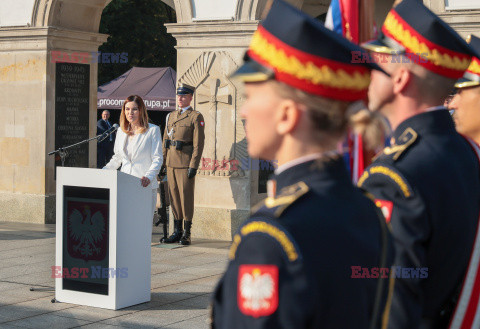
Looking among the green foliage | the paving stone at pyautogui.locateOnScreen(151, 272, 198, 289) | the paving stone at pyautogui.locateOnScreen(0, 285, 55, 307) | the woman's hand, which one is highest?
the green foliage

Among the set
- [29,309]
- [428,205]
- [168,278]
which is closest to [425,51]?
[428,205]

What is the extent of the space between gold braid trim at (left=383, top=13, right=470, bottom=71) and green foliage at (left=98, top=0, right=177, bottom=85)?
920 inches

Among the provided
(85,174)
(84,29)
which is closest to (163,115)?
(84,29)

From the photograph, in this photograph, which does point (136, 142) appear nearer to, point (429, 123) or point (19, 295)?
point (19, 295)

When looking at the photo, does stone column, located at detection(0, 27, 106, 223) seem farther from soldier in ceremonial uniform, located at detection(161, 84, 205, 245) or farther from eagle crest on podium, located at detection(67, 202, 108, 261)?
eagle crest on podium, located at detection(67, 202, 108, 261)

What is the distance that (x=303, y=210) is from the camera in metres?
1.72

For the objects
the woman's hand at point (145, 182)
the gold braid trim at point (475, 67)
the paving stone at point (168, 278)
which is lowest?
the paving stone at point (168, 278)

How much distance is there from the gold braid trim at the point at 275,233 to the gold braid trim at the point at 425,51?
1234 mm

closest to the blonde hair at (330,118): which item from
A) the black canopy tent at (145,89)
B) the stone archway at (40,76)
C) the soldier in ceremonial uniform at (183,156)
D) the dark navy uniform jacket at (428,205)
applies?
the dark navy uniform jacket at (428,205)

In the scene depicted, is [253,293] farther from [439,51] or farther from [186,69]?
[186,69]

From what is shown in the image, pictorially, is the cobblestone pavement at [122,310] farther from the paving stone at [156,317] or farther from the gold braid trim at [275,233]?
the gold braid trim at [275,233]

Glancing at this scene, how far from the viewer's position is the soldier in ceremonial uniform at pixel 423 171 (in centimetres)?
241

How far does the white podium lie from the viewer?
Result: 6.50 metres

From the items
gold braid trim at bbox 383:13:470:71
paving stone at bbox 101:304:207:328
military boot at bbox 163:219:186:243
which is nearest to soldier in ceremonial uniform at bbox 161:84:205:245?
military boot at bbox 163:219:186:243
